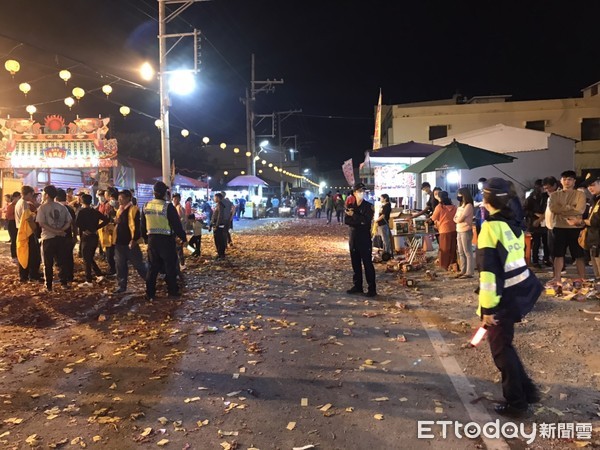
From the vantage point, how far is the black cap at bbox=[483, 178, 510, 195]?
379 centimetres

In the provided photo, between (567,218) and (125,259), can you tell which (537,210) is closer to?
(567,218)

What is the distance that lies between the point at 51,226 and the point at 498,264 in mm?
7831

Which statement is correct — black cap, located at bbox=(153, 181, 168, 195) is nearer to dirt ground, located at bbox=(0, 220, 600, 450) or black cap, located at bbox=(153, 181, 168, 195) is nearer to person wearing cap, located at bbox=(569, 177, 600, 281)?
dirt ground, located at bbox=(0, 220, 600, 450)

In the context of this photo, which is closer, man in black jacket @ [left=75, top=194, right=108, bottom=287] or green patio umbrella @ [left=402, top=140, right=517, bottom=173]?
man in black jacket @ [left=75, top=194, right=108, bottom=287]

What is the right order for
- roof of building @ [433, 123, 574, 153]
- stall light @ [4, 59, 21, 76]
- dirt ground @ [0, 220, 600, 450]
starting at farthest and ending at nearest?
roof of building @ [433, 123, 574, 153], stall light @ [4, 59, 21, 76], dirt ground @ [0, 220, 600, 450]

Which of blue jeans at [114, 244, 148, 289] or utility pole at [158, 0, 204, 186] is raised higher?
utility pole at [158, 0, 204, 186]

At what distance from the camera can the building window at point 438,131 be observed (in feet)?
117

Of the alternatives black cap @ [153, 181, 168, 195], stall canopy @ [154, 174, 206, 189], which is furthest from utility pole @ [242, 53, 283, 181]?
black cap @ [153, 181, 168, 195]

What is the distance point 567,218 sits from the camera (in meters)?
7.54

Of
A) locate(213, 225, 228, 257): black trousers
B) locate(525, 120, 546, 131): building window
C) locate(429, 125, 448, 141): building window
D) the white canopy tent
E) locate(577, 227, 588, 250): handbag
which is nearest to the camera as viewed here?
locate(577, 227, 588, 250): handbag

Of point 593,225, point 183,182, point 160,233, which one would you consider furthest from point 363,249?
point 183,182

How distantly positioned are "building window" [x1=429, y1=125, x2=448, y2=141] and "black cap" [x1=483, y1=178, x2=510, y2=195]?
1321 inches

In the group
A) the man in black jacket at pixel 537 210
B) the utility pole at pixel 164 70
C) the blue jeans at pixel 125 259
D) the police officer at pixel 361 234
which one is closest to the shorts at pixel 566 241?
the man in black jacket at pixel 537 210

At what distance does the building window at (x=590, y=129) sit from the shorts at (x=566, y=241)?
32.3 meters
